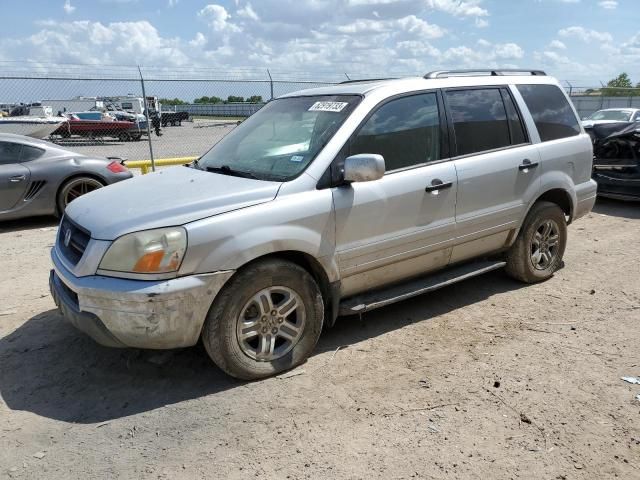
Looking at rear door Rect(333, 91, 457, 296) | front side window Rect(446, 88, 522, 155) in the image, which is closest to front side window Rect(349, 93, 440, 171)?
rear door Rect(333, 91, 457, 296)

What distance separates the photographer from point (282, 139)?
4.09 m

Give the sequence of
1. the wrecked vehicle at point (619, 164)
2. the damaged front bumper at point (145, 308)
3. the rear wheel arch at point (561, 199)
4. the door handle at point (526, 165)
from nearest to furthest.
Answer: the damaged front bumper at point (145, 308) < the door handle at point (526, 165) < the rear wheel arch at point (561, 199) < the wrecked vehicle at point (619, 164)

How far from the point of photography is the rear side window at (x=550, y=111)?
4.95 metres

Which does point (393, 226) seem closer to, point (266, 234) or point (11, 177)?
point (266, 234)

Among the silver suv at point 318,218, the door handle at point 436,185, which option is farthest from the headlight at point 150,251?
the door handle at point 436,185

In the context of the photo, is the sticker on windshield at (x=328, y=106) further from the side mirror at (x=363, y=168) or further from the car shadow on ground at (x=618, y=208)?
the car shadow on ground at (x=618, y=208)

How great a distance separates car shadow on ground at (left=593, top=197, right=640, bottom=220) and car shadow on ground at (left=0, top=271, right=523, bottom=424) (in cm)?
526

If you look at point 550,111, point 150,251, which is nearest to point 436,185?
Result: point 550,111

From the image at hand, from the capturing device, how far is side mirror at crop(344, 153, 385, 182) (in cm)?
348

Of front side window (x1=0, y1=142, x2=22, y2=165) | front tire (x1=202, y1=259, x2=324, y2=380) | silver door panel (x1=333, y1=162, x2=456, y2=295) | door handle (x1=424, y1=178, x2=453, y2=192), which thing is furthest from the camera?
front side window (x1=0, y1=142, x2=22, y2=165)

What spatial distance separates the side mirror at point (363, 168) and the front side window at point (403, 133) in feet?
0.85

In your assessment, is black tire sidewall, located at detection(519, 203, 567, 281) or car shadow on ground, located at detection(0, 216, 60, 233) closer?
black tire sidewall, located at detection(519, 203, 567, 281)

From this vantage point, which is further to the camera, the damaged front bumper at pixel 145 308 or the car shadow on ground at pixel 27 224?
the car shadow on ground at pixel 27 224

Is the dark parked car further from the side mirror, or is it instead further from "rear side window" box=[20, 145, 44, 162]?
the side mirror
